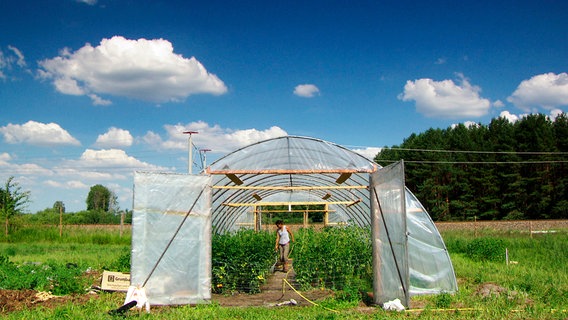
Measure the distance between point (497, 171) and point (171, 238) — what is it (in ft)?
143

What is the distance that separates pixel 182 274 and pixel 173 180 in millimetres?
1843

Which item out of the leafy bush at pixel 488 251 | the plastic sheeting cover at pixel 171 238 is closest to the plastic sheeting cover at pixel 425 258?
the plastic sheeting cover at pixel 171 238

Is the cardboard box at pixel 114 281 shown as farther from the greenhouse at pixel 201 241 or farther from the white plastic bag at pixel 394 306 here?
the white plastic bag at pixel 394 306

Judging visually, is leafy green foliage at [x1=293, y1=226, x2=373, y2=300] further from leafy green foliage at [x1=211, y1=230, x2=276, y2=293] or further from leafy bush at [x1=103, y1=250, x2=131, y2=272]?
leafy bush at [x1=103, y1=250, x2=131, y2=272]

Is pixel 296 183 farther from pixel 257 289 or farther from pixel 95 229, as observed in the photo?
pixel 95 229

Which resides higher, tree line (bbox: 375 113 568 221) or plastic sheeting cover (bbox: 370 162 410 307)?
tree line (bbox: 375 113 568 221)

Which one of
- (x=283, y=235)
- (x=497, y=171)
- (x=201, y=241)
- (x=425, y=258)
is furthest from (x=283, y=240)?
(x=497, y=171)

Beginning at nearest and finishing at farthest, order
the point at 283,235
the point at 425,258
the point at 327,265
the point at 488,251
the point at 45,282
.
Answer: the point at 425,258, the point at 45,282, the point at 327,265, the point at 283,235, the point at 488,251

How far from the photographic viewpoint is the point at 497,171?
152 ft

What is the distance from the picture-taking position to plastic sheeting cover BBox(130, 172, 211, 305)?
9062mm

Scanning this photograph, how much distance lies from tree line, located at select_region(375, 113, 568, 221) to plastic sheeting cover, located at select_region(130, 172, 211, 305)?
3357 cm

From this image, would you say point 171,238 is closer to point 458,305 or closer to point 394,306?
point 394,306

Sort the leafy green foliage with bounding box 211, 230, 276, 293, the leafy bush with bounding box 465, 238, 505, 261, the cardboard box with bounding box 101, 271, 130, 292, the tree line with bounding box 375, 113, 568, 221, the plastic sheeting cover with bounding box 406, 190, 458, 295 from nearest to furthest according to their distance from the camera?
the plastic sheeting cover with bounding box 406, 190, 458, 295
the cardboard box with bounding box 101, 271, 130, 292
the leafy green foliage with bounding box 211, 230, 276, 293
the leafy bush with bounding box 465, 238, 505, 261
the tree line with bounding box 375, 113, 568, 221

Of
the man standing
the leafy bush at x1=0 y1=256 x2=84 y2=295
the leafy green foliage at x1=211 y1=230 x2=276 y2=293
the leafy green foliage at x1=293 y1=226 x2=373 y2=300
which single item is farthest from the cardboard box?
the man standing
